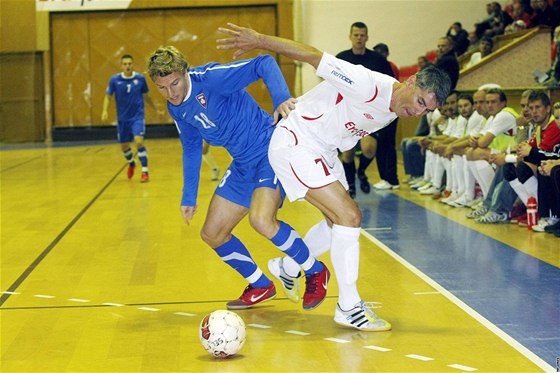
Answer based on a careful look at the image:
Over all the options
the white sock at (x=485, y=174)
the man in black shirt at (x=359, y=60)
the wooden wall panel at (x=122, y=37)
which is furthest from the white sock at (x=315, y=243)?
the wooden wall panel at (x=122, y=37)

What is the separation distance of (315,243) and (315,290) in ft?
1.07

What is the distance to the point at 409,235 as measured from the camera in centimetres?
809

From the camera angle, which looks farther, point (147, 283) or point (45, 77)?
point (45, 77)

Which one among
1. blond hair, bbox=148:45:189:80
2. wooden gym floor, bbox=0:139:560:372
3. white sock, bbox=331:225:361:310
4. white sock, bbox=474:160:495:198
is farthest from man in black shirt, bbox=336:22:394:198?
blond hair, bbox=148:45:189:80

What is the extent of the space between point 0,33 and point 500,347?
62.9ft

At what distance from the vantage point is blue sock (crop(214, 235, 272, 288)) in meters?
5.42

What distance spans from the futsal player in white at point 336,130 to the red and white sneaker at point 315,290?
377 mm

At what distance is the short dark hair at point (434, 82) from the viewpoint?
14.6 feet

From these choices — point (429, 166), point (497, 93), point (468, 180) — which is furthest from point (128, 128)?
point (497, 93)

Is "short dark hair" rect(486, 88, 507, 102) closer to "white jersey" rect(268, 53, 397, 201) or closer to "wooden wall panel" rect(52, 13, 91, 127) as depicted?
"white jersey" rect(268, 53, 397, 201)

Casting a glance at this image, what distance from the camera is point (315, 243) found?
5.50m

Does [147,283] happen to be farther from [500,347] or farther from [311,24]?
[311,24]

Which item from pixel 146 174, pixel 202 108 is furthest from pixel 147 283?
pixel 146 174

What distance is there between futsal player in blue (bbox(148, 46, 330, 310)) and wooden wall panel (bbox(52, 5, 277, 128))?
18.8 m
